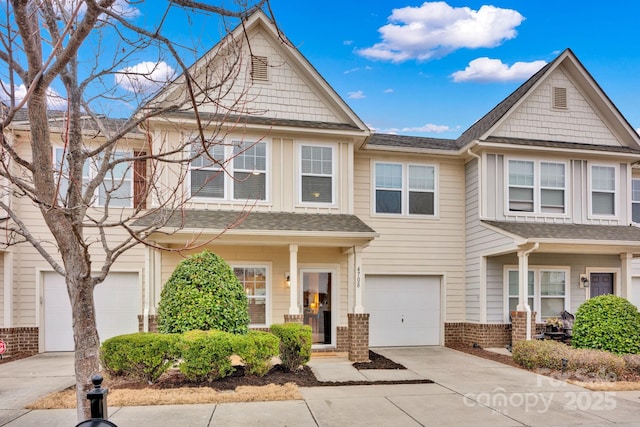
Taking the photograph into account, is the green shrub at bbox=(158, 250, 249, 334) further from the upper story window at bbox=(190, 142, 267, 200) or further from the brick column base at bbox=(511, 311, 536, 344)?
the brick column base at bbox=(511, 311, 536, 344)

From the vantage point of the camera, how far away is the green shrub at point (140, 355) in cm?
771

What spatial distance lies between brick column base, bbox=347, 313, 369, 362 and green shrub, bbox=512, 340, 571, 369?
338 centimetres

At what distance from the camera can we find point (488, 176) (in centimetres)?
1291

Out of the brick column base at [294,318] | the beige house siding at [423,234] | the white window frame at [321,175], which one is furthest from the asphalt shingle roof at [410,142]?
the brick column base at [294,318]

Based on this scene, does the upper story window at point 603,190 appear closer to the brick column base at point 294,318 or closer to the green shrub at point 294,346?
the brick column base at point 294,318

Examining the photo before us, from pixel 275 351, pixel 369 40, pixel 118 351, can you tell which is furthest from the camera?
pixel 369 40

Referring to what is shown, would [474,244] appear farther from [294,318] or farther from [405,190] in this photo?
[294,318]

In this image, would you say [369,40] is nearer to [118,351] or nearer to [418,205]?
[418,205]

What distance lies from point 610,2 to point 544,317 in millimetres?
11063

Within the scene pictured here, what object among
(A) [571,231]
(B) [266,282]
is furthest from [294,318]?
(A) [571,231]

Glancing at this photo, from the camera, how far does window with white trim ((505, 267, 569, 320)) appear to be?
13359 millimetres

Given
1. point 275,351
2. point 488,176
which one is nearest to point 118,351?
point 275,351

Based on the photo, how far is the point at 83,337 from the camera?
3979 mm

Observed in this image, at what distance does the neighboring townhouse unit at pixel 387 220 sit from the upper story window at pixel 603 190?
1.8 inches
